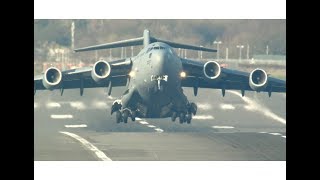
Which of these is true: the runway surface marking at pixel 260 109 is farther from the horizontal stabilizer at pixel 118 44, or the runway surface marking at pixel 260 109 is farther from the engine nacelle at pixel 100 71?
the engine nacelle at pixel 100 71

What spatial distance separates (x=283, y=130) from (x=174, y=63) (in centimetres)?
909

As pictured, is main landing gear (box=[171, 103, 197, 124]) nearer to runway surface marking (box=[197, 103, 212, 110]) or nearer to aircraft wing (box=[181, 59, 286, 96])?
aircraft wing (box=[181, 59, 286, 96])

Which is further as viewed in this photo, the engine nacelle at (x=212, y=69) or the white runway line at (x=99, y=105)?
the white runway line at (x=99, y=105)

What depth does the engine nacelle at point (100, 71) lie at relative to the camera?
5084 centimetres

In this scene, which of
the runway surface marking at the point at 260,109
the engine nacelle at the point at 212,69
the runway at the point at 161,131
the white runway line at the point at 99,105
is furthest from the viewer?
the white runway line at the point at 99,105

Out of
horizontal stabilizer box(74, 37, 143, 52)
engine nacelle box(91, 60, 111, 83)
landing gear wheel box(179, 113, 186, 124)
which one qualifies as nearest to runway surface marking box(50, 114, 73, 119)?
horizontal stabilizer box(74, 37, 143, 52)

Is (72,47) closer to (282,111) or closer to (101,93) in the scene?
(101,93)

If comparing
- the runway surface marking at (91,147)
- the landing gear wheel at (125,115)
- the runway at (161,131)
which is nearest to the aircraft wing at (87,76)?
the landing gear wheel at (125,115)

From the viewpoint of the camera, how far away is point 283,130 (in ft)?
179

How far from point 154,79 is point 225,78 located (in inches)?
298

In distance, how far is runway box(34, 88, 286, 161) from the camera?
1499 inches

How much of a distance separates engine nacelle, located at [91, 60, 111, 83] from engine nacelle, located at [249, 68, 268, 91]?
7.82 m
